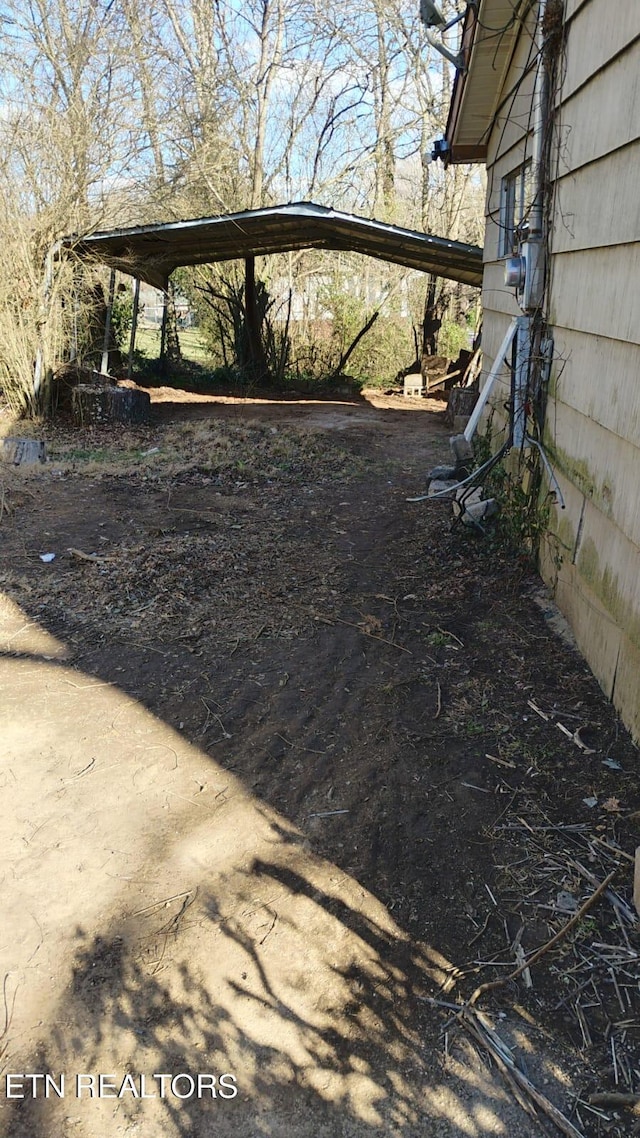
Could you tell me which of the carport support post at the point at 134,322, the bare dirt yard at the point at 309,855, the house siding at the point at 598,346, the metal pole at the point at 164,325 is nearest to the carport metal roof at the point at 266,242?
the carport support post at the point at 134,322

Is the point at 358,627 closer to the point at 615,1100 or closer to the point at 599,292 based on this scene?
the point at 599,292

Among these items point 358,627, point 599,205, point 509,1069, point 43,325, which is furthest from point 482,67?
point 509,1069

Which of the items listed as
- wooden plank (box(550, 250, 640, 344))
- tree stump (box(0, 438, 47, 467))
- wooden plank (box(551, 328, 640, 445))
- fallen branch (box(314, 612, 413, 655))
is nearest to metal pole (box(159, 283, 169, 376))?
tree stump (box(0, 438, 47, 467))

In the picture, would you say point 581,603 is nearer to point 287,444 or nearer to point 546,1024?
point 546,1024

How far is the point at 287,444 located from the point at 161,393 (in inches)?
225

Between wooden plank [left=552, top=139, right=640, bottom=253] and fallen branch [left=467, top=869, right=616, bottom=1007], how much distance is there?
251 cm

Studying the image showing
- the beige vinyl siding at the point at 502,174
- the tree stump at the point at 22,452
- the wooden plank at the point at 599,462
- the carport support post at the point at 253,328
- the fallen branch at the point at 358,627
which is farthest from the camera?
the carport support post at the point at 253,328

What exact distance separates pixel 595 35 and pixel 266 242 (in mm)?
9904

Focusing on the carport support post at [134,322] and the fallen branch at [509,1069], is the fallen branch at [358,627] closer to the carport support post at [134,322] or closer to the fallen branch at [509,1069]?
the fallen branch at [509,1069]

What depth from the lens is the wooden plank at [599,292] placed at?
3205 millimetres

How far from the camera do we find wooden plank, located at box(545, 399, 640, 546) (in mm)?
3203

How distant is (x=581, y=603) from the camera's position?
395cm

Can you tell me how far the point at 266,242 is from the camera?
13.1 metres

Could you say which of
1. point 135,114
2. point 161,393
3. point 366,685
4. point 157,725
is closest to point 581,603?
point 366,685
